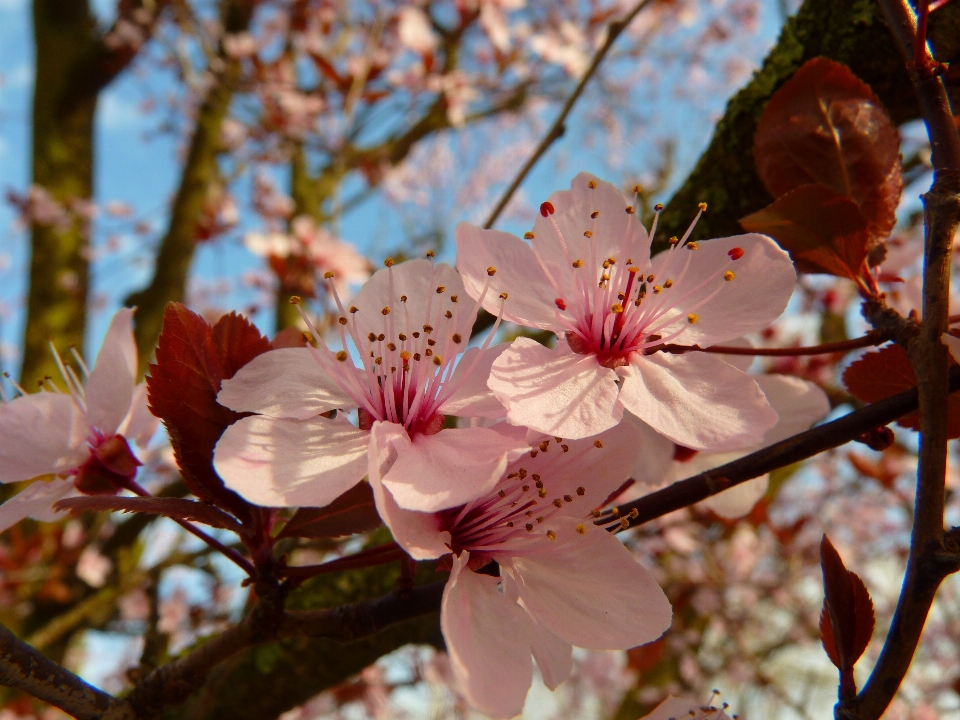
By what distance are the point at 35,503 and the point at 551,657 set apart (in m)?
0.48

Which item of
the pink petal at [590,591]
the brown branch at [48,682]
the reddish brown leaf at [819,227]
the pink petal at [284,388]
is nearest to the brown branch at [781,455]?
the pink petal at [590,591]

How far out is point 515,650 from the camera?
1.63 ft

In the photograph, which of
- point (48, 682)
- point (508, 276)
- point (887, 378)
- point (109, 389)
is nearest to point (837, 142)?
point (887, 378)

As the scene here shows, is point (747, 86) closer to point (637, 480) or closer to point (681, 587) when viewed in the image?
point (637, 480)

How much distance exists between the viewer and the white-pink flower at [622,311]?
526mm

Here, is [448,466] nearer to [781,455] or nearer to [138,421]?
[781,455]

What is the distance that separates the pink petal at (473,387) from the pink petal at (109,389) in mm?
324

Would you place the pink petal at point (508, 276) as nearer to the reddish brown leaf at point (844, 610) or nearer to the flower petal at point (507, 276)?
the flower petal at point (507, 276)

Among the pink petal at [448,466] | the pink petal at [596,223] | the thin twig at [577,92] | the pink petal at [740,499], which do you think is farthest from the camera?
the thin twig at [577,92]

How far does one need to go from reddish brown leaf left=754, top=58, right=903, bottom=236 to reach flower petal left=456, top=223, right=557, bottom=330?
11.3 inches

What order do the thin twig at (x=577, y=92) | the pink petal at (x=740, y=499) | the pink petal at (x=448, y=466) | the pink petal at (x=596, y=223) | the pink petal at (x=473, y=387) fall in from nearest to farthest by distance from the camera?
1. the pink petal at (x=448, y=466)
2. the pink petal at (x=473, y=387)
3. the pink petal at (x=596, y=223)
4. the pink petal at (x=740, y=499)
5. the thin twig at (x=577, y=92)

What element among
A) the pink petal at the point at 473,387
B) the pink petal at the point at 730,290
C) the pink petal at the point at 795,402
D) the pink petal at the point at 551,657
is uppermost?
the pink petal at the point at 730,290

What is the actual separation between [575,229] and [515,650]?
1.23 ft

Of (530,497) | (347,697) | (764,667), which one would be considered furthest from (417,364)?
(764,667)
